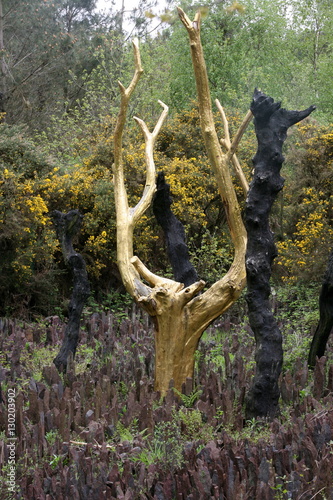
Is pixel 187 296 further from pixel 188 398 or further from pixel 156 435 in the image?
pixel 156 435

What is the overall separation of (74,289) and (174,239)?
1178 millimetres

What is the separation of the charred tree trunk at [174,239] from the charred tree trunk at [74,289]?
36.1 inches

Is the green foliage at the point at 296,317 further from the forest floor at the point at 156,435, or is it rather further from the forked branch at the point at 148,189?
the forked branch at the point at 148,189

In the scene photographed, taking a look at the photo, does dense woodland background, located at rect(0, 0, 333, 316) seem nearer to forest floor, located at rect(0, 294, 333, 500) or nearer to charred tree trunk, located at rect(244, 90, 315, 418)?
forest floor, located at rect(0, 294, 333, 500)

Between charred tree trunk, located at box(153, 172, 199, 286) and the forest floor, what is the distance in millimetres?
867

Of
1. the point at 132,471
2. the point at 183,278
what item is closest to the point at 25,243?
the point at 183,278

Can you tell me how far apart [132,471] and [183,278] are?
9.46 ft

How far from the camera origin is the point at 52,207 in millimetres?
10008

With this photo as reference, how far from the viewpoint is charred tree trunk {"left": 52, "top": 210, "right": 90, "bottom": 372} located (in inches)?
243

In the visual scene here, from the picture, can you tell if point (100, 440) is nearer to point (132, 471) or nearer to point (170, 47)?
point (132, 471)

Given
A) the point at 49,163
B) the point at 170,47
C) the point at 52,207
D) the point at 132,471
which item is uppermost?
the point at 170,47

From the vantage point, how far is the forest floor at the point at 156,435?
3.33 metres

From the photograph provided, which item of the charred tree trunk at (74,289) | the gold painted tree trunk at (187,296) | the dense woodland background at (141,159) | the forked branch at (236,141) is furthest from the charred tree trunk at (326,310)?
the dense woodland background at (141,159)

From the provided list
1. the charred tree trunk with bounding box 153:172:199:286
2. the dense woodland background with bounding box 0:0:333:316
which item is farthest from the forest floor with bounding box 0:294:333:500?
the dense woodland background with bounding box 0:0:333:316
